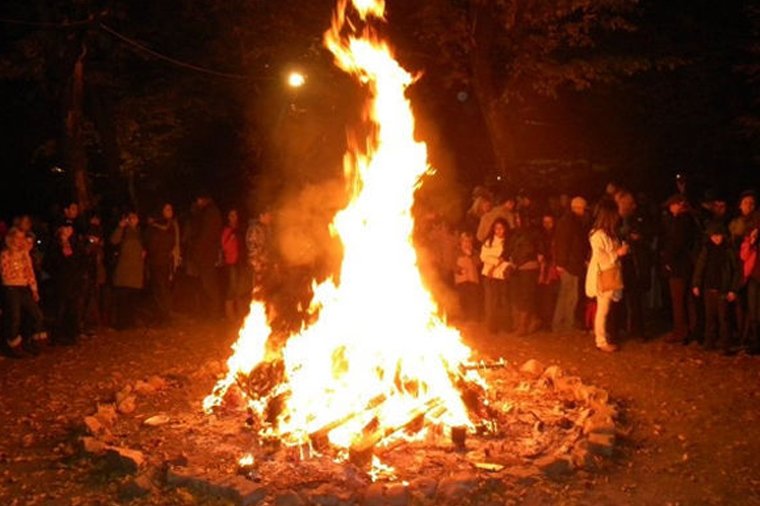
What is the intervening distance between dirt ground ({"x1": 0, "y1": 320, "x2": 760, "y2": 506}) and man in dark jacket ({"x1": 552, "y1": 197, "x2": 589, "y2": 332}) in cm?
59

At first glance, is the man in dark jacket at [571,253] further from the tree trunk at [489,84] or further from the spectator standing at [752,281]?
the tree trunk at [489,84]

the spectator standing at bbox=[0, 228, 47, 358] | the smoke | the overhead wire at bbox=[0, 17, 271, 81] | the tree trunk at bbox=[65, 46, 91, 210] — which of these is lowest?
the spectator standing at bbox=[0, 228, 47, 358]

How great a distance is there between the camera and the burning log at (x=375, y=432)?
7.22 meters

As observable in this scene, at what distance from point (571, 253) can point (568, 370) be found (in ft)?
8.03

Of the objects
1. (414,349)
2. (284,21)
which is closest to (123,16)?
(284,21)

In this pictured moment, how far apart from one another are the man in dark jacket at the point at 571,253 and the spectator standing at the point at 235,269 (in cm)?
→ 535

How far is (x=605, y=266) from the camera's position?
11680 mm

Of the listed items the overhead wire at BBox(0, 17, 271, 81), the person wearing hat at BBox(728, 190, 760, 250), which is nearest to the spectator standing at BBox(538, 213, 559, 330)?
the person wearing hat at BBox(728, 190, 760, 250)

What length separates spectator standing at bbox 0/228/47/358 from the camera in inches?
462

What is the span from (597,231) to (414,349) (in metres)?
4.07

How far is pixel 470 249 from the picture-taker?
13.8m

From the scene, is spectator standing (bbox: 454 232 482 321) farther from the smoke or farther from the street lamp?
the street lamp

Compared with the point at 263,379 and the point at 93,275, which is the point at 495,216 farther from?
the point at 93,275

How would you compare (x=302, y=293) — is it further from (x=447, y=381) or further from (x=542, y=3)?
(x=542, y=3)
